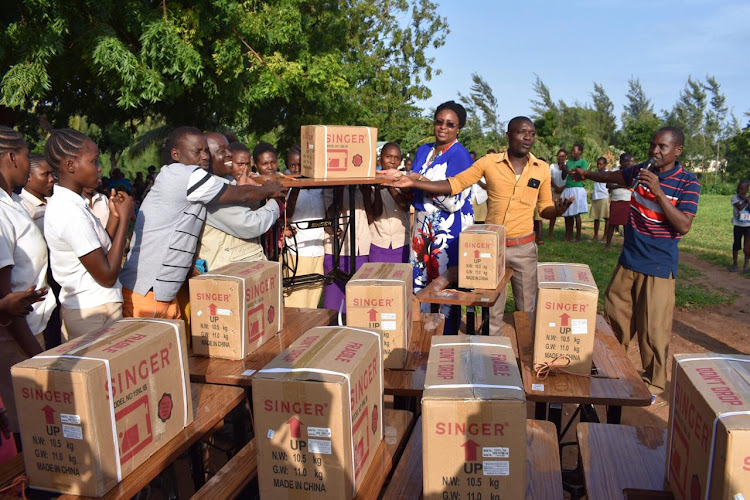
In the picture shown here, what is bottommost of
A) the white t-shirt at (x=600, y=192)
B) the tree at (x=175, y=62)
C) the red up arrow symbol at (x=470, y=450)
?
the red up arrow symbol at (x=470, y=450)

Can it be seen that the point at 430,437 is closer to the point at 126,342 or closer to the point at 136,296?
the point at 126,342

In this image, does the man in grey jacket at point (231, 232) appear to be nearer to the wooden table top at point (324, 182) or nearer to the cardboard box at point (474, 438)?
the wooden table top at point (324, 182)

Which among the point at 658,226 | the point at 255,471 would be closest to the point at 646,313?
the point at 658,226

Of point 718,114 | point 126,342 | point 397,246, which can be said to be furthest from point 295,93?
point 718,114

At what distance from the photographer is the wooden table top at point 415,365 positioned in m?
2.42

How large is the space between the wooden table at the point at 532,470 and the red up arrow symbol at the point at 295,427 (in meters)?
0.36

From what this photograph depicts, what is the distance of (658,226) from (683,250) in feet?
25.3

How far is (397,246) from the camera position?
5.13 meters

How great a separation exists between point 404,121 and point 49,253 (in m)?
21.4

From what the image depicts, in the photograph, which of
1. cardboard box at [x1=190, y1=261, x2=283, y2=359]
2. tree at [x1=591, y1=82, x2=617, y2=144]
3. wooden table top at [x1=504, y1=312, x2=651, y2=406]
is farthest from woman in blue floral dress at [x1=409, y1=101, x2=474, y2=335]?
tree at [x1=591, y1=82, x2=617, y2=144]

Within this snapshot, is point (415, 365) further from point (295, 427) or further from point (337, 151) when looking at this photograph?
point (337, 151)

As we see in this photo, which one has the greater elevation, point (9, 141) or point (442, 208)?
point (9, 141)

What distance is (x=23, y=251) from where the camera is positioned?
2.44m

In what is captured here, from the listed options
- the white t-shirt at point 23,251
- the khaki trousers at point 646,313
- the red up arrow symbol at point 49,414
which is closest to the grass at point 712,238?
the khaki trousers at point 646,313
